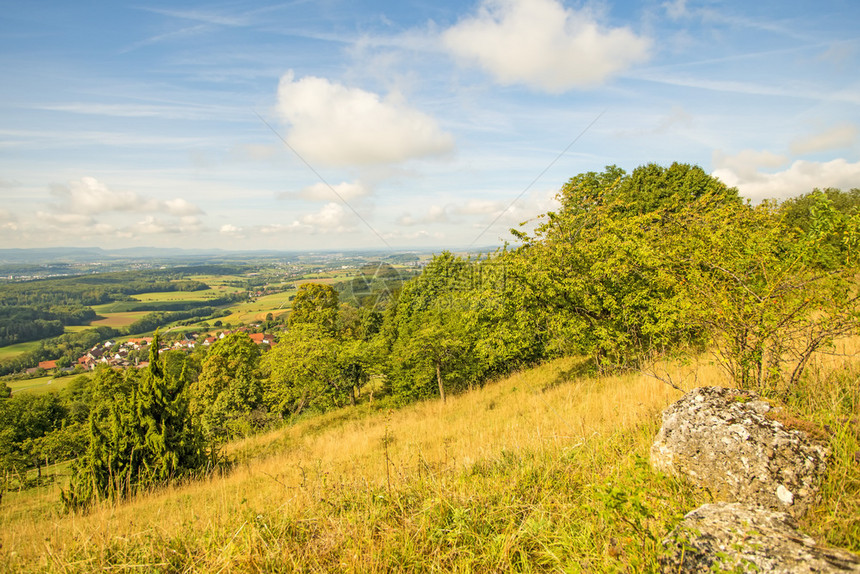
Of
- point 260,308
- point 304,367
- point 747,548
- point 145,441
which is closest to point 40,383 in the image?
point 260,308

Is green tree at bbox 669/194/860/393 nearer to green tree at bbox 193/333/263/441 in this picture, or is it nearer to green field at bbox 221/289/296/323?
green tree at bbox 193/333/263/441

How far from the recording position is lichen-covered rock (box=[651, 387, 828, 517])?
2.83 metres

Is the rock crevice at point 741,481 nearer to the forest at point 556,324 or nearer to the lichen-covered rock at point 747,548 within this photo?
the lichen-covered rock at point 747,548

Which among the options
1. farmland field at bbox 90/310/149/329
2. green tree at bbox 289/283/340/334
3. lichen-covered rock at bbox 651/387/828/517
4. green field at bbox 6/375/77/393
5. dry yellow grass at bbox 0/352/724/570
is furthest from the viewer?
farmland field at bbox 90/310/149/329

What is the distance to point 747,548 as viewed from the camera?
6.88 feet

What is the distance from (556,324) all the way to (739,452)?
8740 millimetres

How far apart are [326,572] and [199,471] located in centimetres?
936

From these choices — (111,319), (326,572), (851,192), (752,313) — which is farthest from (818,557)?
(111,319)

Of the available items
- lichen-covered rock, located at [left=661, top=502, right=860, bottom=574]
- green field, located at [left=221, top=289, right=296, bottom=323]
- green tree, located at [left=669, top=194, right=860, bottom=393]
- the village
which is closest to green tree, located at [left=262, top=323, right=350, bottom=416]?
green tree, located at [left=669, top=194, right=860, bottom=393]

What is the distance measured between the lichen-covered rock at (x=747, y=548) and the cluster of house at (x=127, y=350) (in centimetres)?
6118

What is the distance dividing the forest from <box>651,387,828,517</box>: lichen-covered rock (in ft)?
4.31

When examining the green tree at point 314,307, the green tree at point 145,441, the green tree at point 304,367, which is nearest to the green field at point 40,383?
the green tree at point 314,307

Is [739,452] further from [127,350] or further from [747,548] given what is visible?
[127,350]

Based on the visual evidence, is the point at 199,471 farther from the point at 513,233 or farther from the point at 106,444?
Result: the point at 513,233
